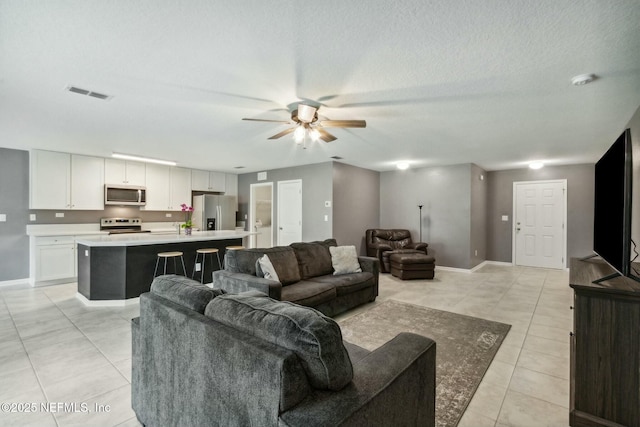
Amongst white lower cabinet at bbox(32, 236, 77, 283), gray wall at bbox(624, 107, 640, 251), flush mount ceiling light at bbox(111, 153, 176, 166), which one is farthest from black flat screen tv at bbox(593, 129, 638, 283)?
white lower cabinet at bbox(32, 236, 77, 283)

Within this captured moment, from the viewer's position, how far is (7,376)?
7.38 feet

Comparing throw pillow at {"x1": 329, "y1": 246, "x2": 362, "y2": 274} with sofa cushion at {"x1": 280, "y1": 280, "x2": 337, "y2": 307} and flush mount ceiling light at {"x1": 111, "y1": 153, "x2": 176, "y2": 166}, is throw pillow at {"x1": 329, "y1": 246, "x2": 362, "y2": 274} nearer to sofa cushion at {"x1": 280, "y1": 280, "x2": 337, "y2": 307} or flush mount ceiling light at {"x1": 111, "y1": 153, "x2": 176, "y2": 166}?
sofa cushion at {"x1": 280, "y1": 280, "x2": 337, "y2": 307}

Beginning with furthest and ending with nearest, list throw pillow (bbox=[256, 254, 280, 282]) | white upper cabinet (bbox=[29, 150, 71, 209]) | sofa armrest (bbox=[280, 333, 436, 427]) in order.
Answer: white upper cabinet (bbox=[29, 150, 71, 209]), throw pillow (bbox=[256, 254, 280, 282]), sofa armrest (bbox=[280, 333, 436, 427])

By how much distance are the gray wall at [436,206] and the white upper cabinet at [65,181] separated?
6283 millimetres

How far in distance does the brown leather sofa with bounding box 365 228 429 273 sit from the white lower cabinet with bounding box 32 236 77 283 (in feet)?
18.9

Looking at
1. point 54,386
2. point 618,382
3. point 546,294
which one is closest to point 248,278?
point 54,386

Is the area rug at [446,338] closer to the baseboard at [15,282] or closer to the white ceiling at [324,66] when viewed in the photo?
the white ceiling at [324,66]

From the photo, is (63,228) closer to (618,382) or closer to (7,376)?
(7,376)

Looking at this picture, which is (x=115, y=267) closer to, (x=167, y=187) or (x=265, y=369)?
(x=167, y=187)

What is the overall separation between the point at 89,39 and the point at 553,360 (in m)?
4.35

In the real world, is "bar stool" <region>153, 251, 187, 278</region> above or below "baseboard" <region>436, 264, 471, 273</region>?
above

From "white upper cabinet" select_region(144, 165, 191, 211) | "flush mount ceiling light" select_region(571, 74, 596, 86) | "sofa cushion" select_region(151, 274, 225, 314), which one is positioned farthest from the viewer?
"white upper cabinet" select_region(144, 165, 191, 211)

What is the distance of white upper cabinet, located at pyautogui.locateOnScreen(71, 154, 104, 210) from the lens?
5.43 meters

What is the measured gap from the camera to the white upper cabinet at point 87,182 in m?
5.43
